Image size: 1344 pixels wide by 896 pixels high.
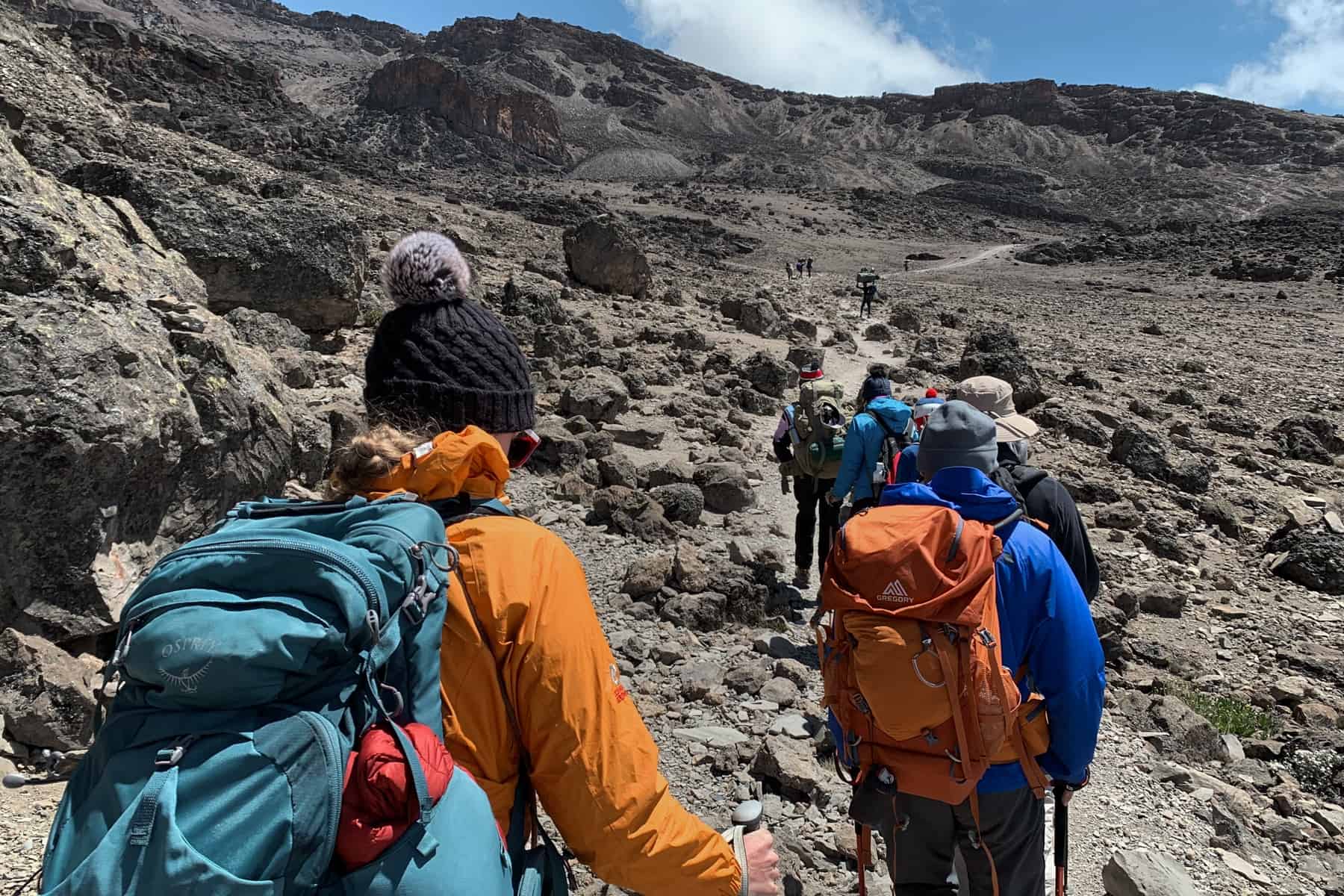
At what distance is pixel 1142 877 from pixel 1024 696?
1.62 m

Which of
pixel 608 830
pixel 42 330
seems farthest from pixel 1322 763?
pixel 42 330

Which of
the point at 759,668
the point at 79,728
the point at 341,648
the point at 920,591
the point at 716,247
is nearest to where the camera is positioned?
the point at 341,648

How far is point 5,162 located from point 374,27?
198678 mm

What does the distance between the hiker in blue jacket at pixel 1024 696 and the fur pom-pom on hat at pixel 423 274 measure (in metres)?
1.49

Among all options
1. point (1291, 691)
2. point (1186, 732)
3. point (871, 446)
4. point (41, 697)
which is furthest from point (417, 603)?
point (1291, 691)

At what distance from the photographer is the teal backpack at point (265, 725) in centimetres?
87

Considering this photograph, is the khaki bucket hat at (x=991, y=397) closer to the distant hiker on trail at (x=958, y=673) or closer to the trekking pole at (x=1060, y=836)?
the distant hiker on trail at (x=958, y=673)

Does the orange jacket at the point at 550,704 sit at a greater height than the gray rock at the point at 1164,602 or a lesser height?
greater

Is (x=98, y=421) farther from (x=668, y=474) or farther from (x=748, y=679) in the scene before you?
(x=668, y=474)

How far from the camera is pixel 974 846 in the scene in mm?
2293

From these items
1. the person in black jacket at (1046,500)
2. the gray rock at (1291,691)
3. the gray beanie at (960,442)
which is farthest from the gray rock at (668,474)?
the gray beanie at (960,442)

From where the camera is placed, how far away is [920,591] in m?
2.04

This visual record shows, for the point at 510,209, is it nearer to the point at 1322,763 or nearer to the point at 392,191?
the point at 392,191

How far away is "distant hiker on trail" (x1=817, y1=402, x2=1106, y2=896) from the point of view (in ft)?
6.72
